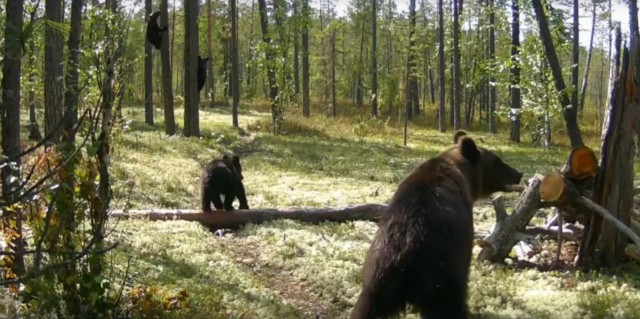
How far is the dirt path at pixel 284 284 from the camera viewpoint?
6594mm

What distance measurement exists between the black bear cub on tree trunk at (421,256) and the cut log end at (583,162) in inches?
111

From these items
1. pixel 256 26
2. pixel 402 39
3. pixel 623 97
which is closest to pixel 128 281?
pixel 623 97

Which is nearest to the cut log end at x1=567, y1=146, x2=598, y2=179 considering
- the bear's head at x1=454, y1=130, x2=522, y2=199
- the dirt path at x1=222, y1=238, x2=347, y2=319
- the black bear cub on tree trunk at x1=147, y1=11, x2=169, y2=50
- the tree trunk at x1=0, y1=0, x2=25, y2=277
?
the bear's head at x1=454, y1=130, x2=522, y2=199

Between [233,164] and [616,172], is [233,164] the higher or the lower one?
the lower one

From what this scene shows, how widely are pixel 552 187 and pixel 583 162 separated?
0.52 metres

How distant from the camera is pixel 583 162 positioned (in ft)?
24.2

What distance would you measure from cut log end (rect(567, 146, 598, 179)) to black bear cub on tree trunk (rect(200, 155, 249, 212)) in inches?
209

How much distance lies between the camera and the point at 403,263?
440cm

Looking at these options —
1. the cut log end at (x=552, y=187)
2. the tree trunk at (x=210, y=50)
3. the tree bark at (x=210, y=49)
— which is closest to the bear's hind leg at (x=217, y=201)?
the cut log end at (x=552, y=187)

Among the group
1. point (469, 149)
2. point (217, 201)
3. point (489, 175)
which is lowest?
point (217, 201)

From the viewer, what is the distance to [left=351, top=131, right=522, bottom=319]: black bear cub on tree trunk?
4383mm

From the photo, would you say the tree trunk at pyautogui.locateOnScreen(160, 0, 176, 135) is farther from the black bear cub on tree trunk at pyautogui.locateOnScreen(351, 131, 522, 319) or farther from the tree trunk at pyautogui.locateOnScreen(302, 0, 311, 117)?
the black bear cub on tree trunk at pyautogui.locateOnScreen(351, 131, 522, 319)

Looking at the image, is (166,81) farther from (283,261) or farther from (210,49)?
(283,261)

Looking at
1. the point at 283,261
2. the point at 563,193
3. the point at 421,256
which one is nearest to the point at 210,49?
the point at 283,261
